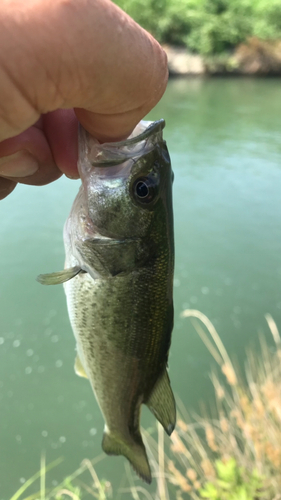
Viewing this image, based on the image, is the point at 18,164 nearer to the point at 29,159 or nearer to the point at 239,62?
the point at 29,159

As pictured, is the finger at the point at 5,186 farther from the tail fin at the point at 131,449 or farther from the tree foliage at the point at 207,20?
the tree foliage at the point at 207,20

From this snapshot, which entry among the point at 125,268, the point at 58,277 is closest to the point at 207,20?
the point at 125,268

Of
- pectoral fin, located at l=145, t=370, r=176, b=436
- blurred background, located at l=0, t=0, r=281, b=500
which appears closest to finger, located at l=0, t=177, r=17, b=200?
pectoral fin, located at l=145, t=370, r=176, b=436

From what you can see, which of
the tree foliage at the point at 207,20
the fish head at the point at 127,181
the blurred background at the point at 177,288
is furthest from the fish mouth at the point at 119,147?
the tree foliage at the point at 207,20

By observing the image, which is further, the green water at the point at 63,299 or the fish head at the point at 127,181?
the green water at the point at 63,299

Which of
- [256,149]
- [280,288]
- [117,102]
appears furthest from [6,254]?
[256,149]

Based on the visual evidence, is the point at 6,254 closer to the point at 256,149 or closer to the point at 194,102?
the point at 256,149
